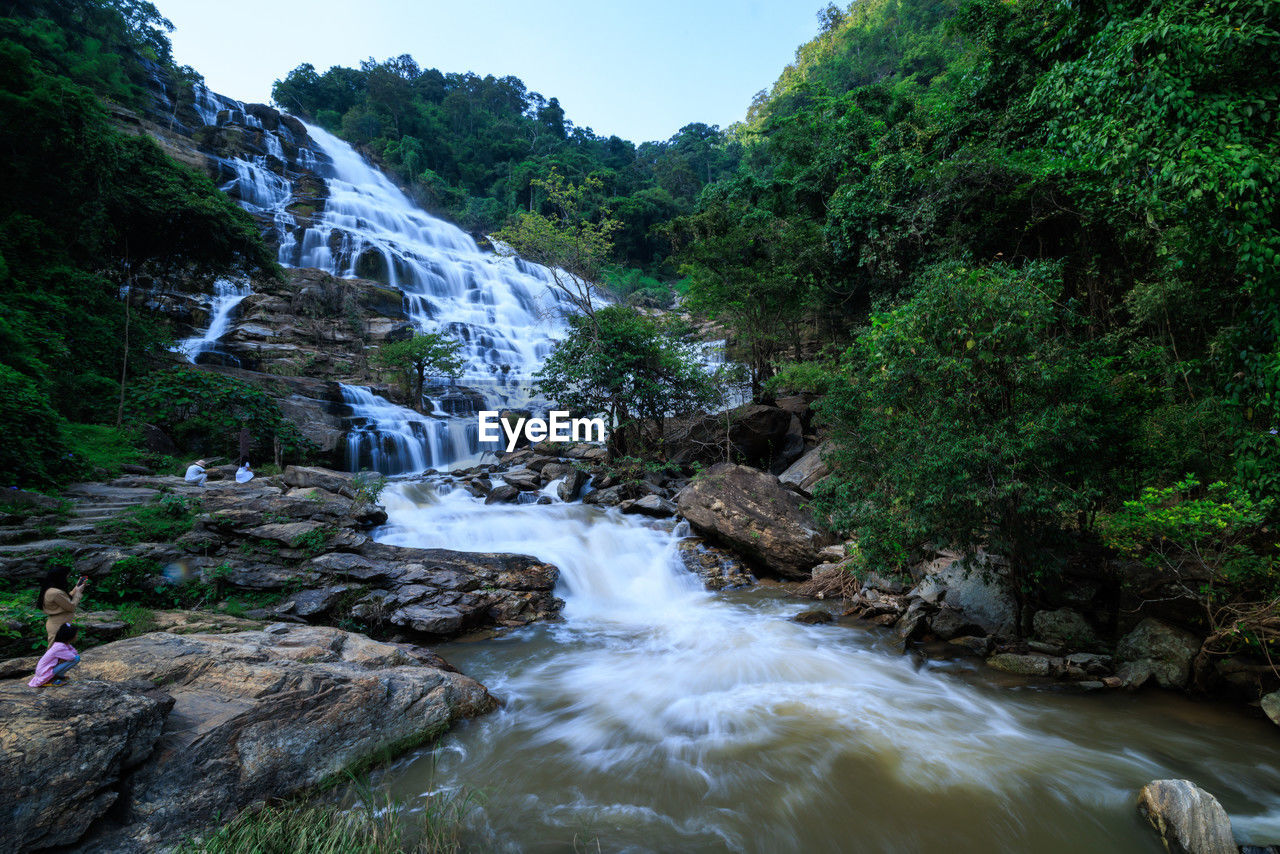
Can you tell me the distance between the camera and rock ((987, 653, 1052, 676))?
598 centimetres

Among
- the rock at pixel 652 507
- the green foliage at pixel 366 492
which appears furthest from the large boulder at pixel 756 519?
the green foliage at pixel 366 492

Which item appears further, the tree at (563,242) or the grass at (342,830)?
the tree at (563,242)

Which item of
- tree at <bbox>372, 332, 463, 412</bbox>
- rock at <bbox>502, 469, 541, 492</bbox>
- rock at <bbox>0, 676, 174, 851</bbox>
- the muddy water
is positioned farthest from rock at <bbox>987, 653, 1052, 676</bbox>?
tree at <bbox>372, 332, 463, 412</bbox>

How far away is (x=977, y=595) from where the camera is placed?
24.0 ft

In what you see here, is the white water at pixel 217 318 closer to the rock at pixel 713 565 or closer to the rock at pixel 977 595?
the rock at pixel 713 565

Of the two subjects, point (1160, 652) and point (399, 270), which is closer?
point (1160, 652)

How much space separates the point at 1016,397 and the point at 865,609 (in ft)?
13.6

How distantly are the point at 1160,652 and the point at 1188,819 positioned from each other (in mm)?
3088

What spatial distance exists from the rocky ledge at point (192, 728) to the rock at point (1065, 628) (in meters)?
7.02

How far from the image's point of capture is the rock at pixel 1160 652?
5547mm

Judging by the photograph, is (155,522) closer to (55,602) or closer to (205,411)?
(55,602)

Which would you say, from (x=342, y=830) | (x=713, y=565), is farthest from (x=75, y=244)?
(x=713, y=565)

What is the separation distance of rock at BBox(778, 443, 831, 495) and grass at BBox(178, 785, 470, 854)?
380 inches

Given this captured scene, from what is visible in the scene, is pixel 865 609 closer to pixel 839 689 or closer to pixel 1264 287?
pixel 839 689
